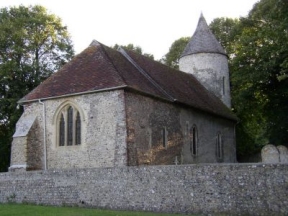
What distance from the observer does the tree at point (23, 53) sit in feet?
104

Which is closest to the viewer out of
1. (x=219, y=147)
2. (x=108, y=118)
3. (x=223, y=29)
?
(x=108, y=118)

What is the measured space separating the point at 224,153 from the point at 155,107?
9971 millimetres

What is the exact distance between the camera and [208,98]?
29.5m

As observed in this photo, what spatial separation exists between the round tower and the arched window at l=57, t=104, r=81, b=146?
46.2ft

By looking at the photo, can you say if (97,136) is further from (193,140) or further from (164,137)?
(193,140)

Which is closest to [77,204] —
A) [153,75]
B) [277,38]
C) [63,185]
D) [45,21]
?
[63,185]

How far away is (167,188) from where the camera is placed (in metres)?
14.4

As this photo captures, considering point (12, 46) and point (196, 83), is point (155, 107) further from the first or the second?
point (12, 46)

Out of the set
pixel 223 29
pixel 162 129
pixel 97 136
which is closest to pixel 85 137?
pixel 97 136

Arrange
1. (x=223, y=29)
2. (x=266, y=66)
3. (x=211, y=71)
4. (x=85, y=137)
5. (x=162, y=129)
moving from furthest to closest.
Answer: (x=223, y=29), (x=211, y=71), (x=266, y=66), (x=162, y=129), (x=85, y=137)

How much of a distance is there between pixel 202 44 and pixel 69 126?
1606 cm

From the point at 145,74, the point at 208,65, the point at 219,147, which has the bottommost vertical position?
the point at 219,147

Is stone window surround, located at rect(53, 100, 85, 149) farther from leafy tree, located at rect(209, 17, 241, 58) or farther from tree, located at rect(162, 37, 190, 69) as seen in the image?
tree, located at rect(162, 37, 190, 69)

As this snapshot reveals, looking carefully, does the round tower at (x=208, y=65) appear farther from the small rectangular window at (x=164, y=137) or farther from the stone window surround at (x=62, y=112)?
the stone window surround at (x=62, y=112)
